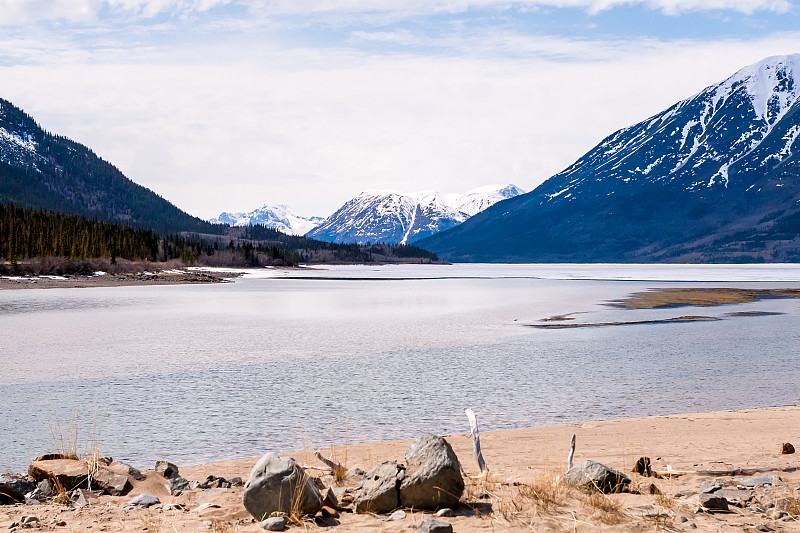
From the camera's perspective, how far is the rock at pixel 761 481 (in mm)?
12578

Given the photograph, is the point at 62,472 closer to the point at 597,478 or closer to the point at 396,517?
the point at 396,517

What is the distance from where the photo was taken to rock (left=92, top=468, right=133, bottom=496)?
42.0 feet

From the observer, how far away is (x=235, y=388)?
86.2 feet

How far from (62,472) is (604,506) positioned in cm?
910

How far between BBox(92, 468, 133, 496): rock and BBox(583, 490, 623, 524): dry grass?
7.72 metres

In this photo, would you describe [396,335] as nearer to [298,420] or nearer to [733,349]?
[733,349]

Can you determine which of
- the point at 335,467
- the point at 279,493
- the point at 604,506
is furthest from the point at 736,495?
the point at 279,493

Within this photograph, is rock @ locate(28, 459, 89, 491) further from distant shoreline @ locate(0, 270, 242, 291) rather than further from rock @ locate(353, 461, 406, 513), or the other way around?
distant shoreline @ locate(0, 270, 242, 291)

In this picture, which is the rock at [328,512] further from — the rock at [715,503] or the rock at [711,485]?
the rock at [711,485]

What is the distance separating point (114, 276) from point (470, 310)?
9144cm

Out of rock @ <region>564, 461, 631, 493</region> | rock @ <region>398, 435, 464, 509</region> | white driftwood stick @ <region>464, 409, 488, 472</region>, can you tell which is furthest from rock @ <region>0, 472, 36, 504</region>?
rock @ <region>564, 461, 631, 493</region>

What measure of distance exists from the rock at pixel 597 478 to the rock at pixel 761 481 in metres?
2.07

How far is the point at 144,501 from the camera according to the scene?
39.3 feet

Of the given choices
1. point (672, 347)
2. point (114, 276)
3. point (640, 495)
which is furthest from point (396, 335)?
point (114, 276)
